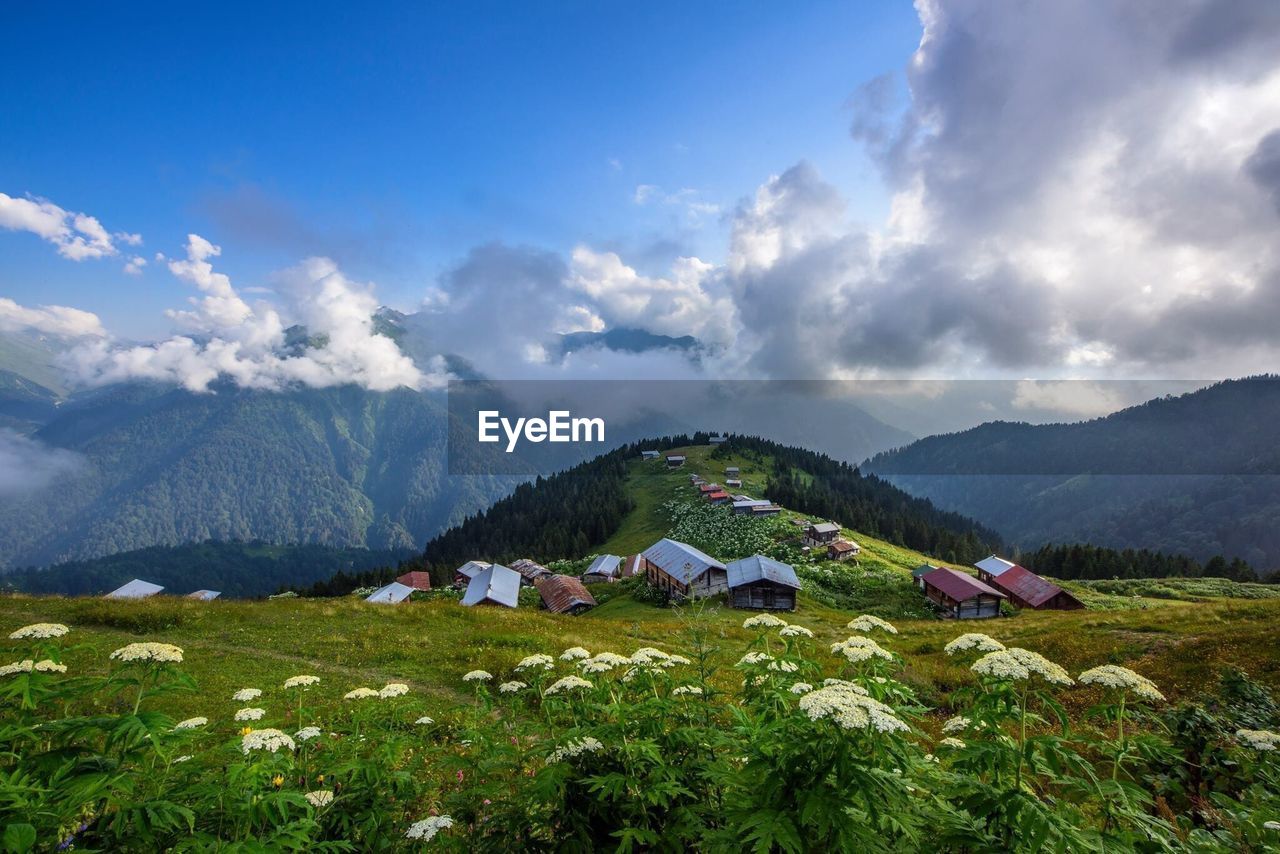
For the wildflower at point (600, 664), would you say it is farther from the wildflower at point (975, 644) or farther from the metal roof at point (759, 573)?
the metal roof at point (759, 573)

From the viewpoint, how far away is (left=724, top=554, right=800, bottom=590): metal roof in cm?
5812

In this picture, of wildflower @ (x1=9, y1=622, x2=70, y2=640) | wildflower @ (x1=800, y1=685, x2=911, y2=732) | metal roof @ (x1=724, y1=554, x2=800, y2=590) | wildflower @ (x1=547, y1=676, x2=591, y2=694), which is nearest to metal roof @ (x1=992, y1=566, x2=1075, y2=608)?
metal roof @ (x1=724, y1=554, x2=800, y2=590)

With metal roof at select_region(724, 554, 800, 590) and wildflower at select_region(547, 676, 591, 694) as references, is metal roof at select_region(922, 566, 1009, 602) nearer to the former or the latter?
metal roof at select_region(724, 554, 800, 590)

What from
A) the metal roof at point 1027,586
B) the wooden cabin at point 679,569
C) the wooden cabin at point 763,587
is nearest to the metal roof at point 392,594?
the wooden cabin at point 679,569

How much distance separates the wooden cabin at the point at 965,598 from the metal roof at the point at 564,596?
44508mm

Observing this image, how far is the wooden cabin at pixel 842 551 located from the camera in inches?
3504

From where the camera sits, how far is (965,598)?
6494cm

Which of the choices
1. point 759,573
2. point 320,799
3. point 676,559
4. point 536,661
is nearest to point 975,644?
point 536,661

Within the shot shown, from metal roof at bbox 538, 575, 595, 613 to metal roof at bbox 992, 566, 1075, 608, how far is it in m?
57.5

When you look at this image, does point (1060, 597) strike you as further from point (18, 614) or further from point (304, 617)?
point (18, 614)

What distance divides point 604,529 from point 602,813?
135 metres

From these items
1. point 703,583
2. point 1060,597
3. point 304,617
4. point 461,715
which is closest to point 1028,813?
point 461,715

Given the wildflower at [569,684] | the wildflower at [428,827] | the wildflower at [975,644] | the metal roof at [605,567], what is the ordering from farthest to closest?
the metal roof at [605,567] → the wildflower at [975,644] → the wildflower at [569,684] → the wildflower at [428,827]

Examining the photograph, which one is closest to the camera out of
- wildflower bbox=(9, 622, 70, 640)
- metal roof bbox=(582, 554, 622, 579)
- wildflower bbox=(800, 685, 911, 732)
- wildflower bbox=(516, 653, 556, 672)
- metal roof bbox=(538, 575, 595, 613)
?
wildflower bbox=(800, 685, 911, 732)
